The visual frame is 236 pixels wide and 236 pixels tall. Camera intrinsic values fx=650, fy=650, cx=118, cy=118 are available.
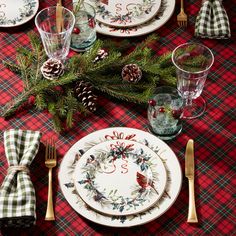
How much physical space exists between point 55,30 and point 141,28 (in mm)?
292

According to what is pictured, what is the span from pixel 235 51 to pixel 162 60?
26cm

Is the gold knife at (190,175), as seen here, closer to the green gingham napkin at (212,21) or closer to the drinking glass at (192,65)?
the drinking glass at (192,65)

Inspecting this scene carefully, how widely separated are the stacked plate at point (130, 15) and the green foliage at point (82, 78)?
0.10 m

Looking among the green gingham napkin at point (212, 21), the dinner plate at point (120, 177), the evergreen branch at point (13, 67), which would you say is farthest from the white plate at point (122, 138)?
the green gingham napkin at point (212, 21)

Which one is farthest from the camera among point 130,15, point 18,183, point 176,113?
point 130,15

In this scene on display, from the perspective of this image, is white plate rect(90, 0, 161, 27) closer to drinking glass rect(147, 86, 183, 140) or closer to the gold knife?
drinking glass rect(147, 86, 183, 140)

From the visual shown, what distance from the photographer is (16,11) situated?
2.22 metres

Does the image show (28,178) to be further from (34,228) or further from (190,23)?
(190,23)

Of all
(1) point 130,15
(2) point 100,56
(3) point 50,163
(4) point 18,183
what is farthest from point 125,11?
(4) point 18,183

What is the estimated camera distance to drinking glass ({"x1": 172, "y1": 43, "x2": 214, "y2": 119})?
1914 millimetres

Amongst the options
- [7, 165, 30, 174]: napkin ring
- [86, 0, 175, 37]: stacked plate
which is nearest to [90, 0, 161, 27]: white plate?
[86, 0, 175, 37]: stacked plate

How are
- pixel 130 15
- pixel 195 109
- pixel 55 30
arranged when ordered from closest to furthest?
pixel 195 109, pixel 55 30, pixel 130 15

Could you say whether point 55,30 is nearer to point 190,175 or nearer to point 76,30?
point 76,30

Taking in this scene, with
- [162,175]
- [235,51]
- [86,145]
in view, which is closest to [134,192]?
[162,175]
